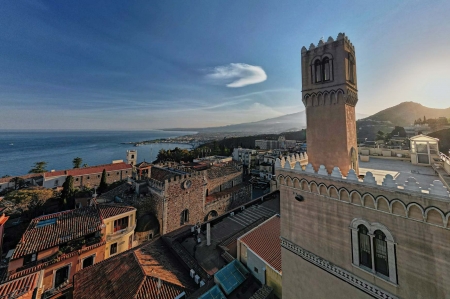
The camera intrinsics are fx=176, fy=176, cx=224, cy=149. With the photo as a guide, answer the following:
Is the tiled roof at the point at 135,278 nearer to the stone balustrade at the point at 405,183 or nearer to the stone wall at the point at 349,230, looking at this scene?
the stone wall at the point at 349,230

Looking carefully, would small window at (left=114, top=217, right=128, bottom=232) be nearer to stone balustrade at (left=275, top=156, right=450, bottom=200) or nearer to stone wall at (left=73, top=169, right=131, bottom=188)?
stone balustrade at (left=275, top=156, right=450, bottom=200)

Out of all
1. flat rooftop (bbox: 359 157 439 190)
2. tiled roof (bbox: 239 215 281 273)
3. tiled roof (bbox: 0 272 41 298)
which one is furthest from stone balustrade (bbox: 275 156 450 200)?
tiled roof (bbox: 0 272 41 298)

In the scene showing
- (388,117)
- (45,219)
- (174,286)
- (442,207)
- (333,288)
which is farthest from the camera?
(388,117)

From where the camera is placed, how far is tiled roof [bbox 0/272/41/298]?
24.5 ft

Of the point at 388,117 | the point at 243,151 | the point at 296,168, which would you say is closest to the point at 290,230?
the point at 296,168

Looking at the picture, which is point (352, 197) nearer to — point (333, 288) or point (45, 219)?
point (333, 288)

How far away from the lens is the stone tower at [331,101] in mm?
5672

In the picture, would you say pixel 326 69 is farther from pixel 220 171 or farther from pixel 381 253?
pixel 220 171

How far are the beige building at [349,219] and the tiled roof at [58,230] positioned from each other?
526 inches

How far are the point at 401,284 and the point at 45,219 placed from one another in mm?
19050

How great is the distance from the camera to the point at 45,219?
1260 centimetres

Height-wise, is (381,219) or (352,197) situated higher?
(352,197)

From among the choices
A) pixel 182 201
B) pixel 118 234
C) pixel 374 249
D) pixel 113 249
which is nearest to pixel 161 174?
pixel 182 201

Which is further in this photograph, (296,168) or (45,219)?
(45,219)
